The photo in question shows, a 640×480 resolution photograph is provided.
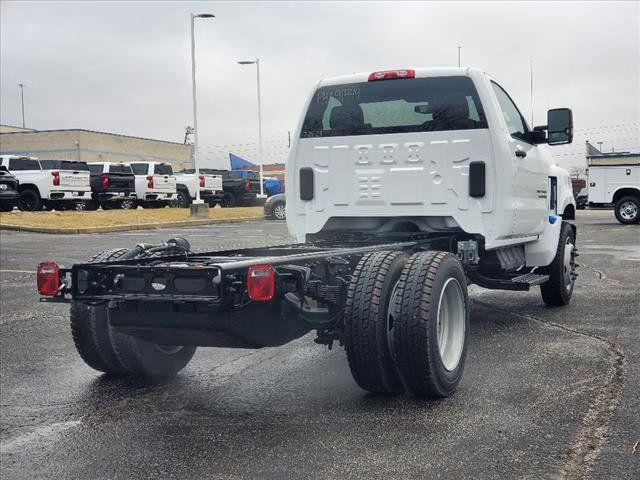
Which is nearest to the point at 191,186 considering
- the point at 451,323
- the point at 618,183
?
the point at 618,183

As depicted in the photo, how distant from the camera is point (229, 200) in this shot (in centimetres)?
3544

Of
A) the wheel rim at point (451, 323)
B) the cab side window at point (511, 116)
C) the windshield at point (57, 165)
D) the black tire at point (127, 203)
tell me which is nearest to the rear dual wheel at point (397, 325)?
the wheel rim at point (451, 323)

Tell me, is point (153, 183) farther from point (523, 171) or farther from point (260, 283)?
point (260, 283)

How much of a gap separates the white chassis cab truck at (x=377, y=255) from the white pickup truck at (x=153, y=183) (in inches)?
910

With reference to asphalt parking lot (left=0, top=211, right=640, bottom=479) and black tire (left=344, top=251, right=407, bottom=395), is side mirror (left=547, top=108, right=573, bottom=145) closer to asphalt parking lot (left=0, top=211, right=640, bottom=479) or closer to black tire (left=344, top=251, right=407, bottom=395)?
asphalt parking lot (left=0, top=211, right=640, bottom=479)

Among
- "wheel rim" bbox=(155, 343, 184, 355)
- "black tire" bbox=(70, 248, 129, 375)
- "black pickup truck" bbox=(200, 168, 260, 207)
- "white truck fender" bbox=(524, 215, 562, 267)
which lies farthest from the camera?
"black pickup truck" bbox=(200, 168, 260, 207)

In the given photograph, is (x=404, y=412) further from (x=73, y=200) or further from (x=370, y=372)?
(x=73, y=200)

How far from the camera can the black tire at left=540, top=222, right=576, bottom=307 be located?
791cm

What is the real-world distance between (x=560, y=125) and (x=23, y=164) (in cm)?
2292

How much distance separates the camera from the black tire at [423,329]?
4438 mm

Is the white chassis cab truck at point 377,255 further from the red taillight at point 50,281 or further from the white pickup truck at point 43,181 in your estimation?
the white pickup truck at point 43,181

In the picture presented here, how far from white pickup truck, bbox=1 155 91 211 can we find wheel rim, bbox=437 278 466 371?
906 inches

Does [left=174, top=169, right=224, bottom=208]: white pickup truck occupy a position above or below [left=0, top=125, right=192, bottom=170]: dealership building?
below

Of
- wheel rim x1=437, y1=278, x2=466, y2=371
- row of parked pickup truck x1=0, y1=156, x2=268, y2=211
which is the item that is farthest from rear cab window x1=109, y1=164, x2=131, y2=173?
wheel rim x1=437, y1=278, x2=466, y2=371
